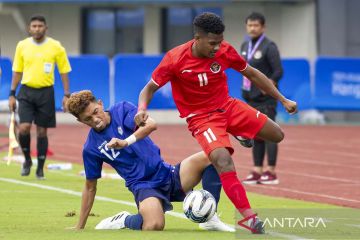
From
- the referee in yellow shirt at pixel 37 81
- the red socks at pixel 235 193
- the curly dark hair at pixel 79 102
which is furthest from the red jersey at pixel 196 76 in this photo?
the referee in yellow shirt at pixel 37 81

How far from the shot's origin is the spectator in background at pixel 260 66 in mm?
16234

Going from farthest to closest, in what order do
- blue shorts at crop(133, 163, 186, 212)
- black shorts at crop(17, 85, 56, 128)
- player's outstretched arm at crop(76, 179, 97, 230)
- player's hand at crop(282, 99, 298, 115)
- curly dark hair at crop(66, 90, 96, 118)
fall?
1. black shorts at crop(17, 85, 56, 128)
2. player's hand at crop(282, 99, 298, 115)
3. blue shorts at crop(133, 163, 186, 212)
4. player's outstretched arm at crop(76, 179, 97, 230)
5. curly dark hair at crop(66, 90, 96, 118)

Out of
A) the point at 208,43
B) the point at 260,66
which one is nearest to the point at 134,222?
the point at 208,43

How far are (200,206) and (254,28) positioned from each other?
21.1 feet

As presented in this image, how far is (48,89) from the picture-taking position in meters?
16.8

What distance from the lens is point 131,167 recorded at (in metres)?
10.9

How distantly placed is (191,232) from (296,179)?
23.4ft

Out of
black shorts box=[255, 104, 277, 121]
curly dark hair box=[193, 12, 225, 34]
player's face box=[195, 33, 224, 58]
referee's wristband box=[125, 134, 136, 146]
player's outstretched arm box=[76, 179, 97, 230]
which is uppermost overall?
curly dark hair box=[193, 12, 225, 34]

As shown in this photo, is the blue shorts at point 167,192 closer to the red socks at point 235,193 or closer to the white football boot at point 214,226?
the white football boot at point 214,226

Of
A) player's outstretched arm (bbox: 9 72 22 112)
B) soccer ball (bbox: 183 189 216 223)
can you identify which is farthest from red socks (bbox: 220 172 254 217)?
player's outstretched arm (bbox: 9 72 22 112)

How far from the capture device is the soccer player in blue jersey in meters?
10.5

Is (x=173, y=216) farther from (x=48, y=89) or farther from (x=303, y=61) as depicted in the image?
(x=303, y=61)

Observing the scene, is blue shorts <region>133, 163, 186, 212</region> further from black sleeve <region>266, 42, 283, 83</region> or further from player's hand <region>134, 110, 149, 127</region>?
black sleeve <region>266, 42, 283, 83</region>

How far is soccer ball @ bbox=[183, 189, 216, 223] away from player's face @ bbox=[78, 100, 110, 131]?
41.3 inches
